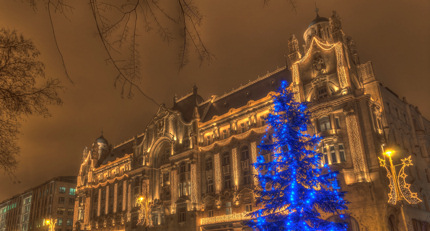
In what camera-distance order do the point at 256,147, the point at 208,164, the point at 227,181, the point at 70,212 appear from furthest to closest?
1. the point at 70,212
2. the point at 208,164
3. the point at 227,181
4. the point at 256,147

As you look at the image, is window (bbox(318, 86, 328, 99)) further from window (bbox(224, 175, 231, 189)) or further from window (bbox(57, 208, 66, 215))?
window (bbox(57, 208, 66, 215))

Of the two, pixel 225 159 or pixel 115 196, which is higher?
pixel 225 159

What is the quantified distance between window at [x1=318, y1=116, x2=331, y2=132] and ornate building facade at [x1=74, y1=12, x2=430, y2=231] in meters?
0.11

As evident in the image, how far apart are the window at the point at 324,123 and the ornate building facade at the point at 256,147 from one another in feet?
0.35

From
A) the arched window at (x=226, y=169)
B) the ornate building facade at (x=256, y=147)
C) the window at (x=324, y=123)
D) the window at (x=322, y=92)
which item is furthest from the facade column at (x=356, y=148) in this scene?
the arched window at (x=226, y=169)

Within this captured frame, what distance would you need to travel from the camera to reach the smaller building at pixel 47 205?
92.9m

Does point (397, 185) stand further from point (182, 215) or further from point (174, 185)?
point (174, 185)

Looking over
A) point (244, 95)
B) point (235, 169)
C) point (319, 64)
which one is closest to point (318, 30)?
point (319, 64)

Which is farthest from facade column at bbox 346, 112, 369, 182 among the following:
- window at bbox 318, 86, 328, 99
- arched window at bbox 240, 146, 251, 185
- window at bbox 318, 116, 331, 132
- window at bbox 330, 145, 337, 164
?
arched window at bbox 240, 146, 251, 185

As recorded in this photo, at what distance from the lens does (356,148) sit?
33969mm

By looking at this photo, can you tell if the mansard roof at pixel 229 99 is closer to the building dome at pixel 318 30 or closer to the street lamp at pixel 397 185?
the building dome at pixel 318 30

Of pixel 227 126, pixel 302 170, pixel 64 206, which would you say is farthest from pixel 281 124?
pixel 64 206

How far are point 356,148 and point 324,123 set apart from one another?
171 inches

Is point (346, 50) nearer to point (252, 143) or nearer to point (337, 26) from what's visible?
point (337, 26)
